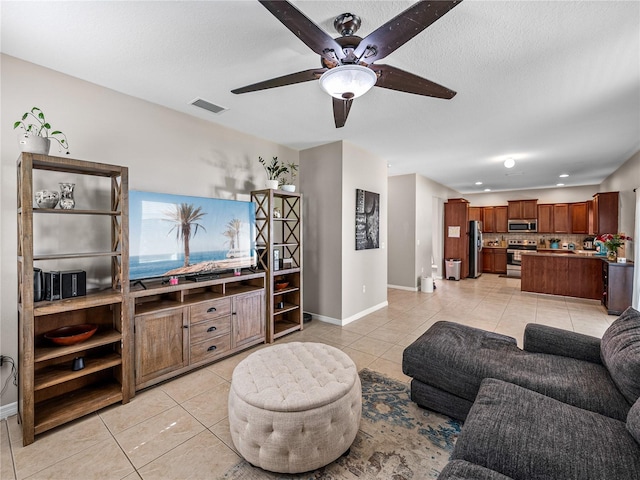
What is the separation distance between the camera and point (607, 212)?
6.00 metres

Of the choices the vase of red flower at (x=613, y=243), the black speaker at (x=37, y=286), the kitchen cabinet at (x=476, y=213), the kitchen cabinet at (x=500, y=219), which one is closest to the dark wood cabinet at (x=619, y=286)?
the vase of red flower at (x=613, y=243)

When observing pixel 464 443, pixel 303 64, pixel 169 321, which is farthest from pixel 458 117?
pixel 169 321

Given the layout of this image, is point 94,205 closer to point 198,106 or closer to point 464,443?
point 198,106

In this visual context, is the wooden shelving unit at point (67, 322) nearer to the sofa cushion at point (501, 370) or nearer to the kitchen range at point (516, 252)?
the sofa cushion at point (501, 370)

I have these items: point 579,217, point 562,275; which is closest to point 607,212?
point 562,275

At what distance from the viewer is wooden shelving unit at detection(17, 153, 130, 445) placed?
6.28 ft

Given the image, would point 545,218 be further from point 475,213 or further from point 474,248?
point 474,248

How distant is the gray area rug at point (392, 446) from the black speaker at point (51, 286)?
1.77 metres

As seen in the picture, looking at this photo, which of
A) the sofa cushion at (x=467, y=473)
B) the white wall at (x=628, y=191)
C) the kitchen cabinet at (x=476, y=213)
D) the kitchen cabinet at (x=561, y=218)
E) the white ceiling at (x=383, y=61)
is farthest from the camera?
the kitchen cabinet at (x=476, y=213)

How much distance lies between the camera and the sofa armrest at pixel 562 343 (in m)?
2.06

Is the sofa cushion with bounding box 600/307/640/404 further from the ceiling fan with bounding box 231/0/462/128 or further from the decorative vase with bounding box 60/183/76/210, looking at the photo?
the decorative vase with bounding box 60/183/76/210

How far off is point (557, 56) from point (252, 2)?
7.35 ft

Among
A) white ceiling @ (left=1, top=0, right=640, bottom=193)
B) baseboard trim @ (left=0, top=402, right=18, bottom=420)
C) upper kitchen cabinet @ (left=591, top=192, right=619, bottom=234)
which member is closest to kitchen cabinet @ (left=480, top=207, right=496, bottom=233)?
upper kitchen cabinet @ (left=591, top=192, right=619, bottom=234)

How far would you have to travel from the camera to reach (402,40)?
1537 mm
